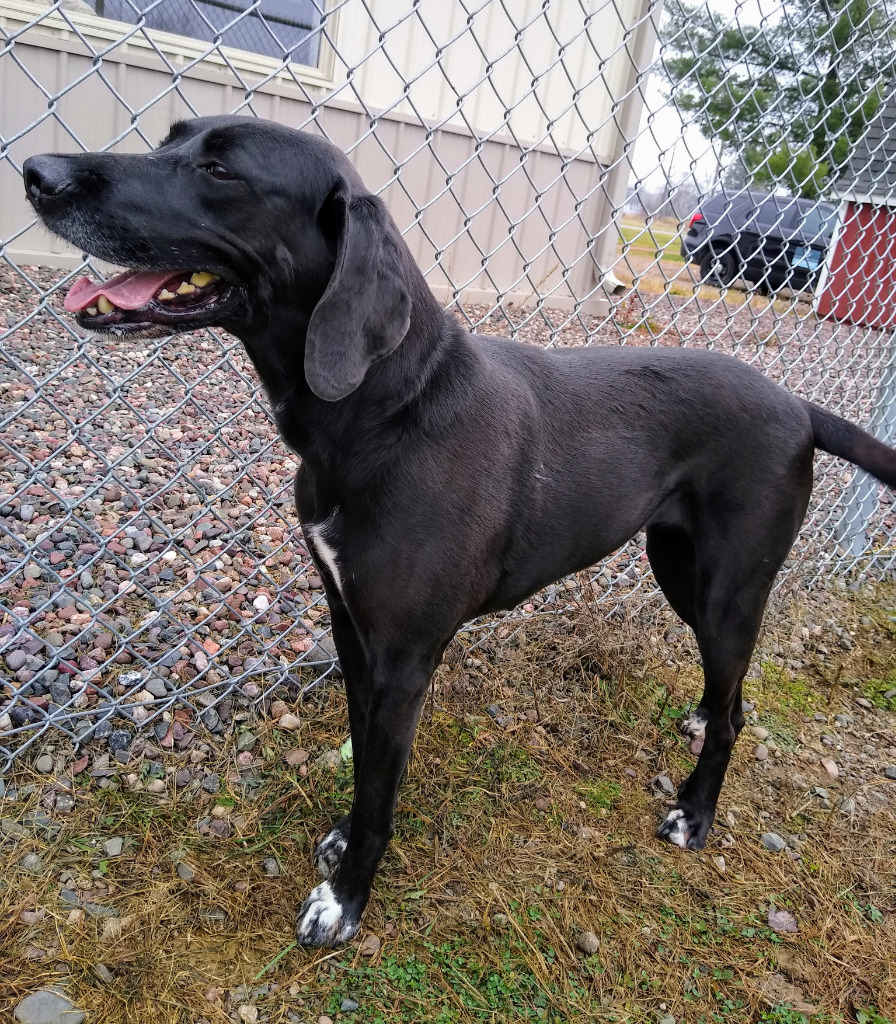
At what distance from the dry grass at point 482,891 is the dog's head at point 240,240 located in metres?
1.31

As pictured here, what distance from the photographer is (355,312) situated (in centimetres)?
157

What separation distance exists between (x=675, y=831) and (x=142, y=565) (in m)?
2.03

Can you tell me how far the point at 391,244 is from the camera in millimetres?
1625

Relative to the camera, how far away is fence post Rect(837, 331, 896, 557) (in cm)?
392

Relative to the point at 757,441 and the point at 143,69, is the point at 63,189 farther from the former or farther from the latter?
the point at 143,69

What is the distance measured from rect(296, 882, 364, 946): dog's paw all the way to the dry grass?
3cm

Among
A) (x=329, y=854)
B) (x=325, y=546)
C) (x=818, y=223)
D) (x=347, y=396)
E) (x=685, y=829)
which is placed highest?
(x=347, y=396)

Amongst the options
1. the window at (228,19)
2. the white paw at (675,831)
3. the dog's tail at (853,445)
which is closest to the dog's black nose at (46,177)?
the dog's tail at (853,445)

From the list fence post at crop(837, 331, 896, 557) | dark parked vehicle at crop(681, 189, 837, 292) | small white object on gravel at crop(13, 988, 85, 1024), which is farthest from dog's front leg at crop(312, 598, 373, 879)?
fence post at crop(837, 331, 896, 557)

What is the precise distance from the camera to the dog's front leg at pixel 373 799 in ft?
5.98

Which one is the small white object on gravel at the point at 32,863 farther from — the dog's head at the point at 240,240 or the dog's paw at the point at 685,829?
the dog's paw at the point at 685,829

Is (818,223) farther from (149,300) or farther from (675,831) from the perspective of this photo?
(149,300)

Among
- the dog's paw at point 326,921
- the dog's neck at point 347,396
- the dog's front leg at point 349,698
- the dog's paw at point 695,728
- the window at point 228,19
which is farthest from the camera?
the window at point 228,19

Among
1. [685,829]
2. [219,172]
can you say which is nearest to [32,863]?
[219,172]
